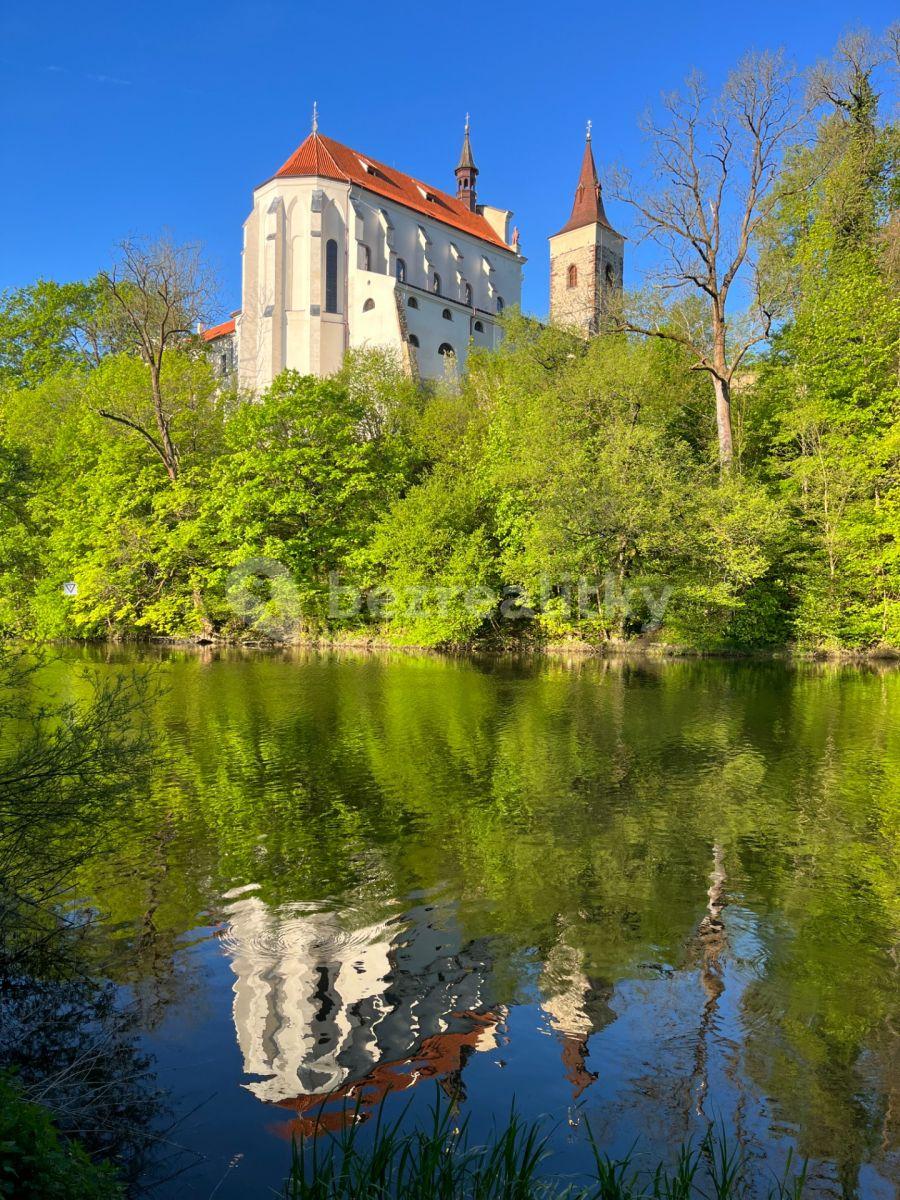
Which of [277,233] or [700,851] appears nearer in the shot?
[700,851]

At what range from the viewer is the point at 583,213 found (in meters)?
63.5

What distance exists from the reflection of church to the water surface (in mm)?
17

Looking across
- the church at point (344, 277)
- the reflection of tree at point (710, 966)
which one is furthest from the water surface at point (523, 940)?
the church at point (344, 277)

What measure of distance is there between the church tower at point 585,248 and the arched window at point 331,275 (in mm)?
17259

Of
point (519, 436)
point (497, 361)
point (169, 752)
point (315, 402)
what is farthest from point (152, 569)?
point (169, 752)

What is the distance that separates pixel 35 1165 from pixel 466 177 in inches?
3163

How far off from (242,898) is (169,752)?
17.7 ft

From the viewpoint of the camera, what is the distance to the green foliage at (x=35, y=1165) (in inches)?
91.0

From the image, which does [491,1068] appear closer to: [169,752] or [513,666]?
[169,752]

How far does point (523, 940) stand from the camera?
17.9 feet

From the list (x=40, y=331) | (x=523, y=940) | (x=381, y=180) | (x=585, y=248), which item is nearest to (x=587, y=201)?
(x=585, y=248)

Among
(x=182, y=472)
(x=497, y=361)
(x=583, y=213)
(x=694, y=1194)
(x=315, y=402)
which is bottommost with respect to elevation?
(x=694, y=1194)

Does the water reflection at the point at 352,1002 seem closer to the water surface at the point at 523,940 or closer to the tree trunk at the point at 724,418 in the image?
the water surface at the point at 523,940

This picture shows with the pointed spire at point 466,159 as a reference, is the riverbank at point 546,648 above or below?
below
